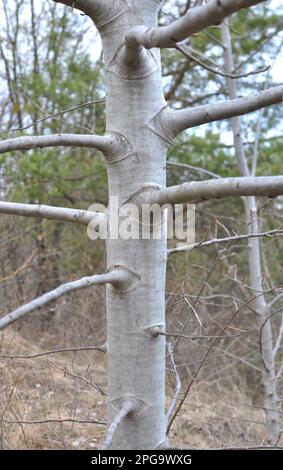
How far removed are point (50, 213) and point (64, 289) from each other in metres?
0.41

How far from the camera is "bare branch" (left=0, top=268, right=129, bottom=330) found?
1119 millimetres

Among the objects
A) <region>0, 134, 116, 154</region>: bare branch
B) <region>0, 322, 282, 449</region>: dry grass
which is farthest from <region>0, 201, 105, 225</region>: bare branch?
<region>0, 322, 282, 449</region>: dry grass

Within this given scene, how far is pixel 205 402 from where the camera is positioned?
609cm

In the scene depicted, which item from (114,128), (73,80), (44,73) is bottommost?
(114,128)

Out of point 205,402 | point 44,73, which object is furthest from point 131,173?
point 44,73

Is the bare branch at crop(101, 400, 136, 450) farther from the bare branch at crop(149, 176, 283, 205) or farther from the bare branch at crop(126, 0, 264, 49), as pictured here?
the bare branch at crop(126, 0, 264, 49)

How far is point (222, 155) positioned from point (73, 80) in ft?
6.99

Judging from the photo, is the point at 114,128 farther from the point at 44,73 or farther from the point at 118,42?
the point at 44,73

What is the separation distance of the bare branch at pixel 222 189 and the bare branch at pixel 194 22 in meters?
0.34

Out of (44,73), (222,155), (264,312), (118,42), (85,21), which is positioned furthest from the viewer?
(85,21)

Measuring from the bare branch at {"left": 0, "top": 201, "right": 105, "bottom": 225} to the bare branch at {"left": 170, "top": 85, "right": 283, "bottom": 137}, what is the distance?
1.22ft

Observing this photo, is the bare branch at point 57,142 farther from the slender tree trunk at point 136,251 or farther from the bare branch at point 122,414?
the bare branch at point 122,414

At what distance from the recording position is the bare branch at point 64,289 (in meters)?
1.12
